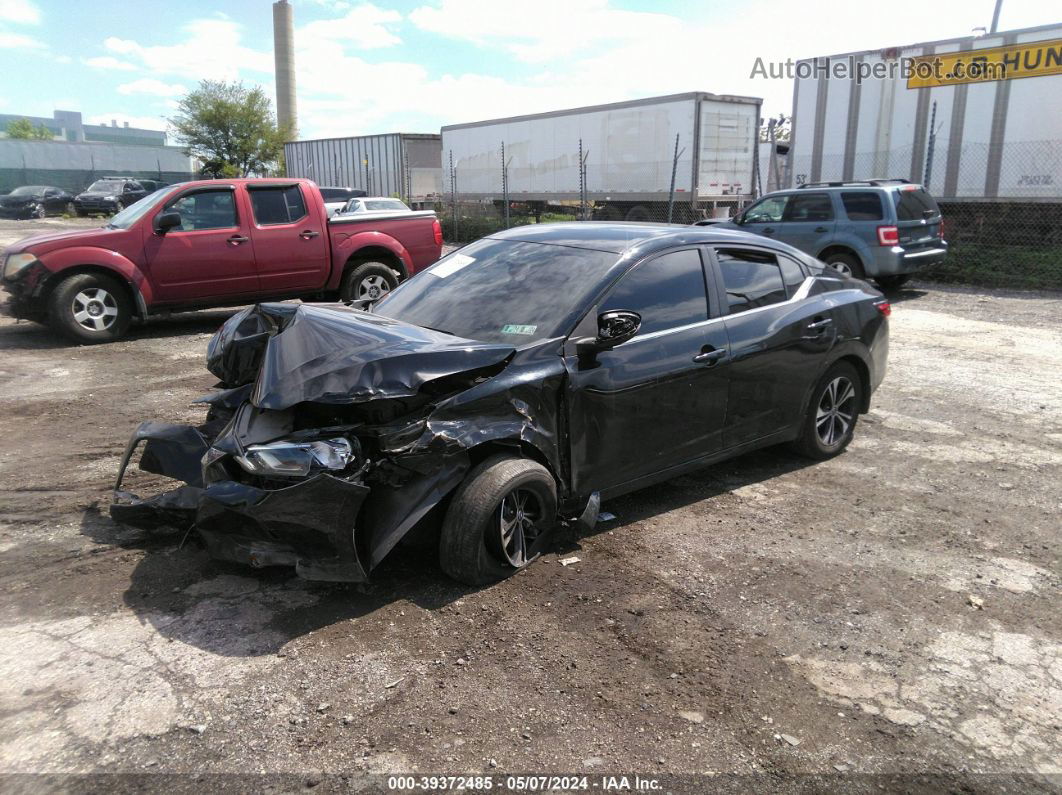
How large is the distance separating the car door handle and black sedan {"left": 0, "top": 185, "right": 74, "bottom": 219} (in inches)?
1617

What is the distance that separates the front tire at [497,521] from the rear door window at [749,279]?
72.1 inches

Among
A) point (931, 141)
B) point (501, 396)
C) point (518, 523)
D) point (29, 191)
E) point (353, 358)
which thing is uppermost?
point (931, 141)

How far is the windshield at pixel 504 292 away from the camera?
4211 mm

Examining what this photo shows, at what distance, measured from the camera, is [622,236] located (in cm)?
473

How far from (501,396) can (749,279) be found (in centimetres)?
215

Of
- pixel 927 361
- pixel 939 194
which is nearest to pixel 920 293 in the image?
pixel 939 194

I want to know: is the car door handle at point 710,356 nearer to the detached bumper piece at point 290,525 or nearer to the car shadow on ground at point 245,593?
the car shadow on ground at point 245,593

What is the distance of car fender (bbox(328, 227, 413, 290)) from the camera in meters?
10.9

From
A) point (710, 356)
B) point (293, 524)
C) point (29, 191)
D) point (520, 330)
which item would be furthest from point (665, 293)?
point (29, 191)

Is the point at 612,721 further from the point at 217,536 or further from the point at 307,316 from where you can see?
the point at 307,316

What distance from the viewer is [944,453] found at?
5.93 m

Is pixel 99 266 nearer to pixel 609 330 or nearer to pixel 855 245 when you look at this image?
pixel 609 330

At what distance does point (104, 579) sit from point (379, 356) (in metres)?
1.69

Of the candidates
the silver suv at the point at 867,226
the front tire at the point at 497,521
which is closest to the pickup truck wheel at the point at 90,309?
the front tire at the point at 497,521
